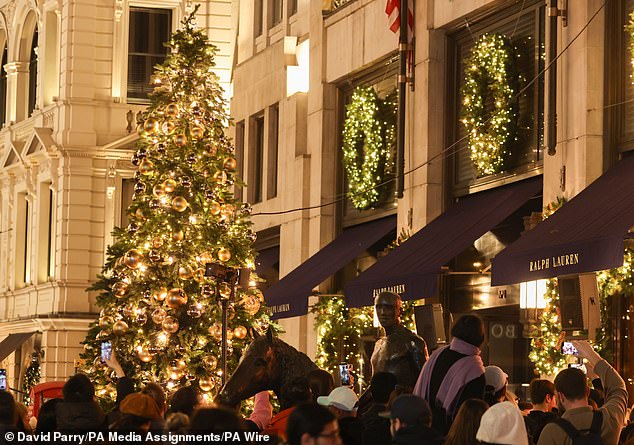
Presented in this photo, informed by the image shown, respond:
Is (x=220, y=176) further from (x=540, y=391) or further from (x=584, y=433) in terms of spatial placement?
(x=584, y=433)

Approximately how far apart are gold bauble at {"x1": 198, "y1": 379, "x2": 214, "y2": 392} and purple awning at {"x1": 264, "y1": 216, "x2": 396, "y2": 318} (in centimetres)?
336

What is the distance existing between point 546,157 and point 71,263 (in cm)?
2644

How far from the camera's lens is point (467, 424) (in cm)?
976

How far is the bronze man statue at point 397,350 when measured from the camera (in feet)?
40.6

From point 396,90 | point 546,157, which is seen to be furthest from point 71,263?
point 546,157

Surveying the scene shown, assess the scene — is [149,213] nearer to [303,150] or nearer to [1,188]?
[303,150]

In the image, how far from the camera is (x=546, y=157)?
2073 cm

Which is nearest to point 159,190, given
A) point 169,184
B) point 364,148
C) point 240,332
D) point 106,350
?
point 169,184

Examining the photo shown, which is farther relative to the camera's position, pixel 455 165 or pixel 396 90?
pixel 396 90

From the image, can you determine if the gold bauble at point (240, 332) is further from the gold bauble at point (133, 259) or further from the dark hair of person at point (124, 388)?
the dark hair of person at point (124, 388)

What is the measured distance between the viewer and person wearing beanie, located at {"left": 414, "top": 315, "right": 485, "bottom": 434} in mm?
11062

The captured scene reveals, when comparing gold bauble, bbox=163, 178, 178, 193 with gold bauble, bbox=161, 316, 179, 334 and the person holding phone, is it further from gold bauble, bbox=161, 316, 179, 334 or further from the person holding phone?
the person holding phone

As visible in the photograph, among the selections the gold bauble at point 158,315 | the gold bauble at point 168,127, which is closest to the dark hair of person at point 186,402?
the gold bauble at point 158,315

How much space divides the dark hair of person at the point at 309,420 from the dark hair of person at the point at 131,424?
276cm
